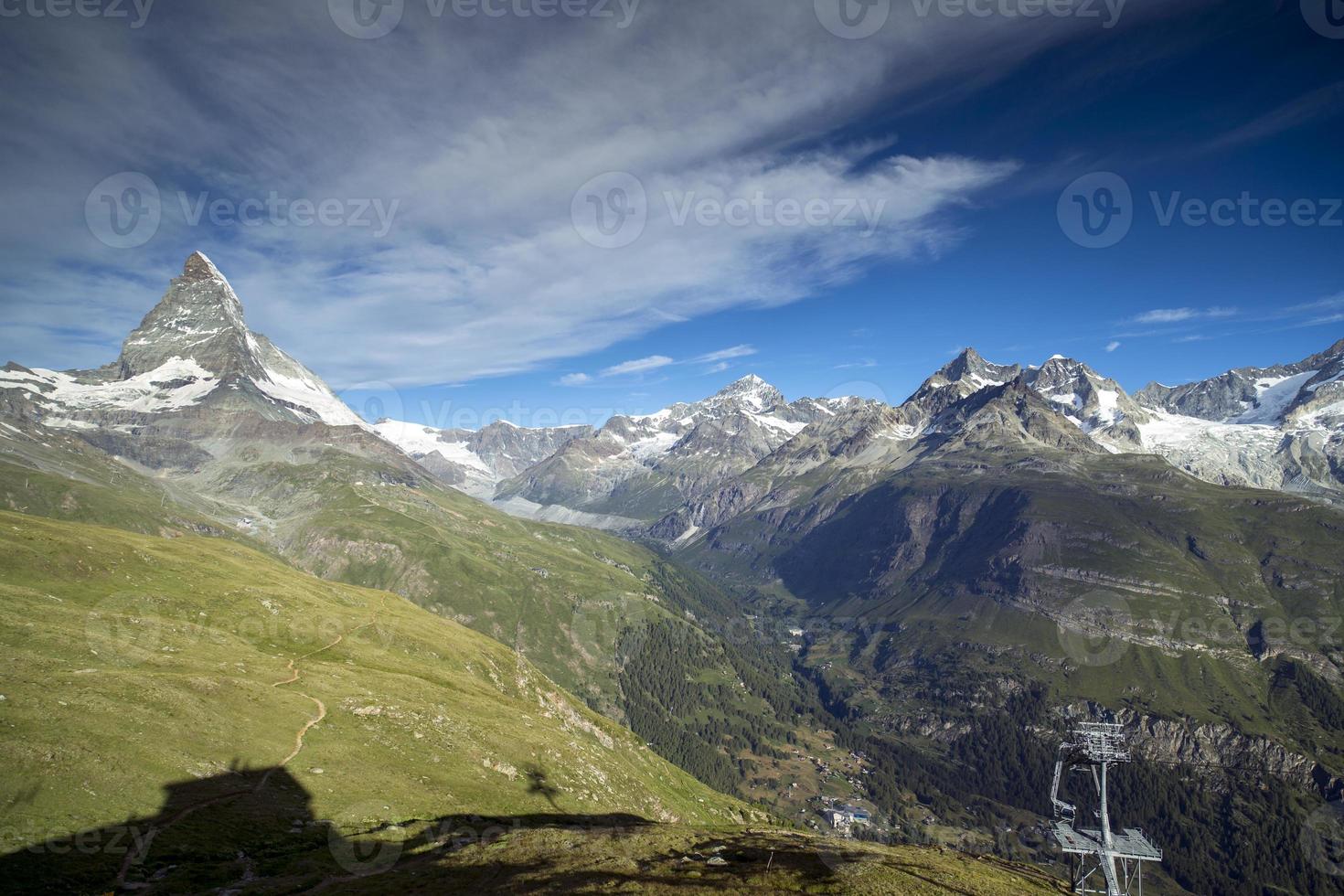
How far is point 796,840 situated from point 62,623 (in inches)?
3818

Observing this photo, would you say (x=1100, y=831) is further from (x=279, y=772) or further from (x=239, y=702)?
(x=239, y=702)

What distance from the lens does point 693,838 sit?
67500 mm

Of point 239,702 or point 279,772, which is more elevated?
point 239,702

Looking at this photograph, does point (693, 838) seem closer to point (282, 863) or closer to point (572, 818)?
point (572, 818)

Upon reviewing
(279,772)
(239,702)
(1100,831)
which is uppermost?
(239,702)

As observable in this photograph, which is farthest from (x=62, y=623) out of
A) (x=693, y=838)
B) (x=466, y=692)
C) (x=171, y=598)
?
(x=693, y=838)

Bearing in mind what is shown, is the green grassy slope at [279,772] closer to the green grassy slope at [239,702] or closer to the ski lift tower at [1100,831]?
the green grassy slope at [239,702]

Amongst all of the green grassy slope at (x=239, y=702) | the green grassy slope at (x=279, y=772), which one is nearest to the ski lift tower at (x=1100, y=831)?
the green grassy slope at (x=279, y=772)

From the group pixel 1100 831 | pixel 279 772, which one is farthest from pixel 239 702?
pixel 1100 831

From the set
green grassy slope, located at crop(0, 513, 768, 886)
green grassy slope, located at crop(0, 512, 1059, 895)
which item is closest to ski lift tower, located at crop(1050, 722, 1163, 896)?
green grassy slope, located at crop(0, 512, 1059, 895)

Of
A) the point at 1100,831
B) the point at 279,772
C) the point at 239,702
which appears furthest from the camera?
the point at 239,702

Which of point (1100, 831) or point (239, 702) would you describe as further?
point (239, 702)

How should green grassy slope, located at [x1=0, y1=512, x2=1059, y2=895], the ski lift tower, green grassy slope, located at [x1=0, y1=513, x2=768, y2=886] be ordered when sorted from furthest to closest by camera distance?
1. the ski lift tower
2. green grassy slope, located at [x1=0, y1=513, x2=768, y2=886]
3. green grassy slope, located at [x1=0, y1=512, x2=1059, y2=895]

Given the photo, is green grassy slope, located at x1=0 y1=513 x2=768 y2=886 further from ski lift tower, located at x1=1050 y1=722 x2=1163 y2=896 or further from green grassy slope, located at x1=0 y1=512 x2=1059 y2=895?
ski lift tower, located at x1=1050 y1=722 x2=1163 y2=896
